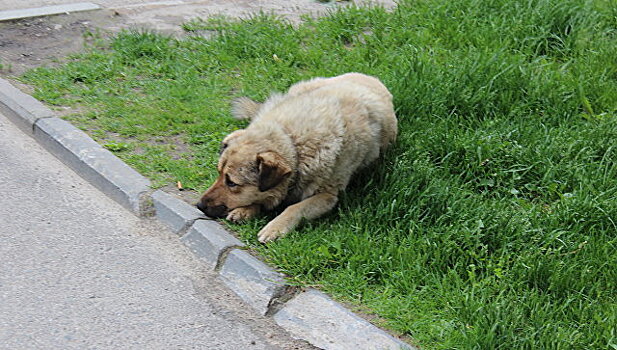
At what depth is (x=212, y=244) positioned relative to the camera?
4617 mm

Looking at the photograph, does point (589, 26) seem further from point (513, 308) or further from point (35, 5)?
point (35, 5)

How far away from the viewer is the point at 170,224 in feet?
16.2

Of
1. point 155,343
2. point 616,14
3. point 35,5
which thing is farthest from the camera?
point 35,5

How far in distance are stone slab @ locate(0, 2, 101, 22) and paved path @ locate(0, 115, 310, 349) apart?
3.51 meters

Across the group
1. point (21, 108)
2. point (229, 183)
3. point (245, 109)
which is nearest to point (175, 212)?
point (229, 183)

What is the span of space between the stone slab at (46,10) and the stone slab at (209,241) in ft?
15.5

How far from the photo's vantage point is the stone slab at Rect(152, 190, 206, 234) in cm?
486

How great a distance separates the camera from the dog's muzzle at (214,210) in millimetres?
4844

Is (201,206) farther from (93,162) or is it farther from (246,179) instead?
(93,162)

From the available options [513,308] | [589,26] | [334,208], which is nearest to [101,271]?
[334,208]

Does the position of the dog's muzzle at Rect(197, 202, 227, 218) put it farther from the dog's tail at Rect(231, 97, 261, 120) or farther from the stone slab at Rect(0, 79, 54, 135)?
the stone slab at Rect(0, 79, 54, 135)

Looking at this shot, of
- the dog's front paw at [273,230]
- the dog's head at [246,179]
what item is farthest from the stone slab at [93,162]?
the dog's front paw at [273,230]

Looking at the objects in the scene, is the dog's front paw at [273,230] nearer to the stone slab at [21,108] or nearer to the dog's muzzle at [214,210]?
the dog's muzzle at [214,210]

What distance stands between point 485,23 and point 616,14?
1.37 metres
